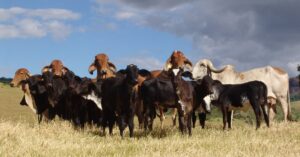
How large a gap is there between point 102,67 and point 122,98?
13.6 ft

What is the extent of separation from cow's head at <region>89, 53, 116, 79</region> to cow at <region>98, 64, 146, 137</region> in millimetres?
2999

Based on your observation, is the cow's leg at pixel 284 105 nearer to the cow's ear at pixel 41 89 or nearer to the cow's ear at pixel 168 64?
the cow's ear at pixel 168 64

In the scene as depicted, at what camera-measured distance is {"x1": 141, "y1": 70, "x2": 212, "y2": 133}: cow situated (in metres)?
11.8

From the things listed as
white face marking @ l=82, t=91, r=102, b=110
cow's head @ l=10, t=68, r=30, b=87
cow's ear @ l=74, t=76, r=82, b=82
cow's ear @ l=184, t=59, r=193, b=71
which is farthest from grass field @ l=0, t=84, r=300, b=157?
cow's head @ l=10, t=68, r=30, b=87

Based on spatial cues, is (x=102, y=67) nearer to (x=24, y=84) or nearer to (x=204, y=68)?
(x=24, y=84)

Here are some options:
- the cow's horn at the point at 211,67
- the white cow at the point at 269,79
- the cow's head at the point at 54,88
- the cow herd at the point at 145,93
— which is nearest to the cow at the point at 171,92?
the cow herd at the point at 145,93

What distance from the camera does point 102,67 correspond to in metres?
15.7

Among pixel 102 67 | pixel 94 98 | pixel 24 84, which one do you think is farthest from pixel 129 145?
pixel 24 84

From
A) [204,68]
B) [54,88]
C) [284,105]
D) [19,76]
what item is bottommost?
[284,105]

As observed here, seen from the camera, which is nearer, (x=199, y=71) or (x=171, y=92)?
(x=171, y=92)

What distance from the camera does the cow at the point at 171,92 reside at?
11.8m

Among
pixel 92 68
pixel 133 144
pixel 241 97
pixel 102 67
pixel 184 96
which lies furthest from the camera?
pixel 92 68

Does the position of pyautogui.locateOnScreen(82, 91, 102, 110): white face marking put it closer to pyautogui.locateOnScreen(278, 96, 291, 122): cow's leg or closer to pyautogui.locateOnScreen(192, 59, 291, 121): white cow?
pyautogui.locateOnScreen(192, 59, 291, 121): white cow

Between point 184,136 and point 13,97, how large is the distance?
3135 cm
